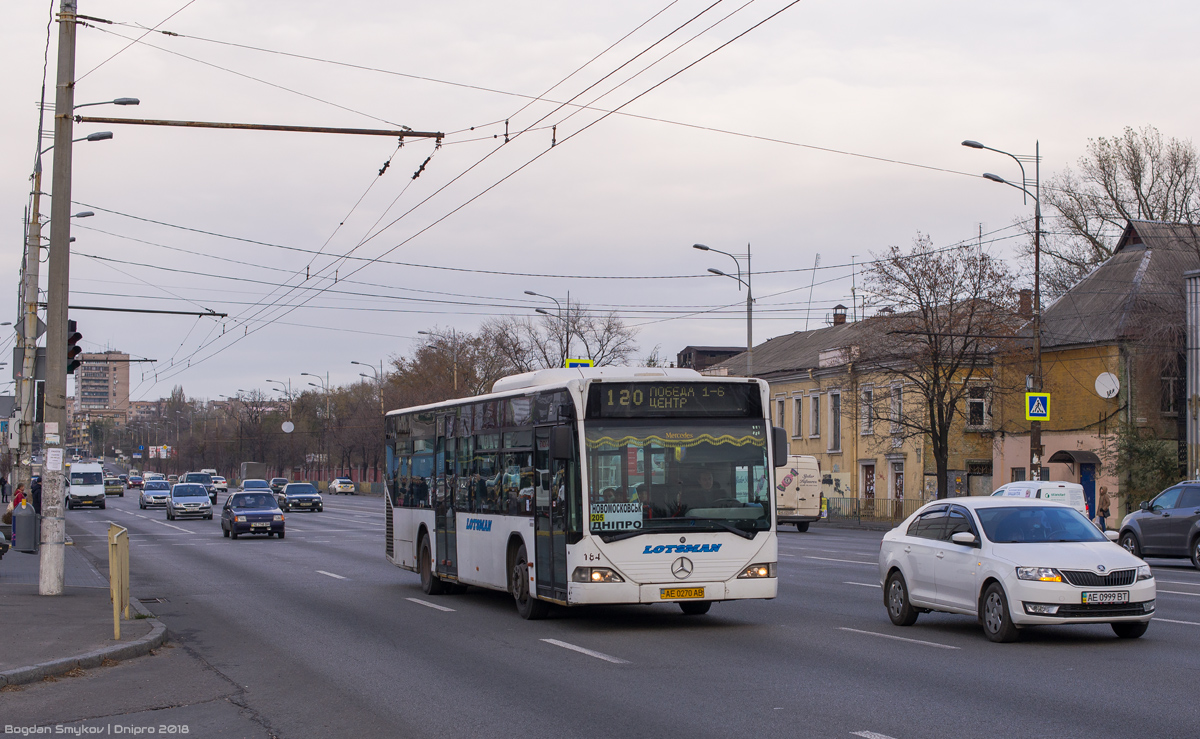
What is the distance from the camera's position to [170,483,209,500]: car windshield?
55000 mm

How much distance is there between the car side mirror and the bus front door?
13.7 ft

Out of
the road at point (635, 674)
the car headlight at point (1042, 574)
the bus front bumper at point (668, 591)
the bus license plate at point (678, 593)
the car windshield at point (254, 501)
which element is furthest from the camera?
the car windshield at point (254, 501)

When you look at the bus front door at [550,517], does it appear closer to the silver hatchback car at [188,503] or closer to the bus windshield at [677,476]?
the bus windshield at [677,476]

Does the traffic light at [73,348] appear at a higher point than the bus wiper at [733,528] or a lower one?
higher

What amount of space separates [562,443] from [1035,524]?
16.9 feet

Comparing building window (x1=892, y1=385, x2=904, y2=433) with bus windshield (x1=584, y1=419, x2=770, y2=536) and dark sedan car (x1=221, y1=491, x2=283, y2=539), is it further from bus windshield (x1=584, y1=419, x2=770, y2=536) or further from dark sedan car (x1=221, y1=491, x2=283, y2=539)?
bus windshield (x1=584, y1=419, x2=770, y2=536)

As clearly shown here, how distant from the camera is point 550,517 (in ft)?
47.9

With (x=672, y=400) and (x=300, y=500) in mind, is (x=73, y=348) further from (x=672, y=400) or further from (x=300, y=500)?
(x=300, y=500)

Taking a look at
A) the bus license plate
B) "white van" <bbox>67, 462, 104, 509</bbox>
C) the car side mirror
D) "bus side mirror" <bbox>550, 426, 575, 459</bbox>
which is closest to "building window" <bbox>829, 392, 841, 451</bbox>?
"white van" <bbox>67, 462, 104, 509</bbox>

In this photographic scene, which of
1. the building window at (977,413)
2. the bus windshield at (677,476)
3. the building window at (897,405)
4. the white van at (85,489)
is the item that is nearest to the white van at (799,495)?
the building window at (897,405)

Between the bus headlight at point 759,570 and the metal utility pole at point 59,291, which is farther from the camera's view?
the metal utility pole at point 59,291

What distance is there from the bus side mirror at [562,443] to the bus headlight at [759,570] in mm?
2384

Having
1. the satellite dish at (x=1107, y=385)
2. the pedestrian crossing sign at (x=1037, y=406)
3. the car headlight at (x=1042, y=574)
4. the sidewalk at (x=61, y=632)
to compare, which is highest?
the satellite dish at (x=1107, y=385)

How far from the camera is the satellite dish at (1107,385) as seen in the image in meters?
44.9
